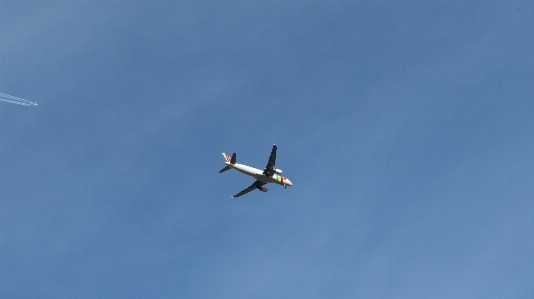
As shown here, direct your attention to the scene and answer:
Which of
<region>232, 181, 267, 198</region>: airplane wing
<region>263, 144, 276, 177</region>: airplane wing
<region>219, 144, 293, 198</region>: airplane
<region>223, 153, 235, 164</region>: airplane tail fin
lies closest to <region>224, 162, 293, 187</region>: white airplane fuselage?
<region>219, 144, 293, 198</region>: airplane

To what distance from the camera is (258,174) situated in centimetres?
16675

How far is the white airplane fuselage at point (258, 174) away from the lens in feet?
542

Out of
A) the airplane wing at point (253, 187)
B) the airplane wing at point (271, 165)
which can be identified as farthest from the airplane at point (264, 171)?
the airplane wing at point (253, 187)

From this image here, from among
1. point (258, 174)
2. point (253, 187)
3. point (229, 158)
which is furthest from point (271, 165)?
point (253, 187)

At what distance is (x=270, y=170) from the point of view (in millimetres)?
166250

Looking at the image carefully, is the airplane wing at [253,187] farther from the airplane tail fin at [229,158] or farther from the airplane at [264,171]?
the airplane tail fin at [229,158]

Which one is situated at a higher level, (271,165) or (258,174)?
(271,165)

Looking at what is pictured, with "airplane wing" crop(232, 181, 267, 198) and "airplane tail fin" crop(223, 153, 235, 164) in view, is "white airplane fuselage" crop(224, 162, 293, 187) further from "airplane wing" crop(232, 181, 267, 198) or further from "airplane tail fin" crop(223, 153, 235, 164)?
"airplane wing" crop(232, 181, 267, 198)

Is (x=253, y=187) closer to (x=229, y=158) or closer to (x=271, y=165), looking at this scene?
(x=229, y=158)

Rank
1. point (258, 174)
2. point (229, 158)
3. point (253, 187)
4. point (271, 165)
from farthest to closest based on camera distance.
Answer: point (253, 187)
point (229, 158)
point (258, 174)
point (271, 165)

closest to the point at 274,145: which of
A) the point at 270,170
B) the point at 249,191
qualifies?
the point at 270,170

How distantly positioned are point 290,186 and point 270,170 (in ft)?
30.1

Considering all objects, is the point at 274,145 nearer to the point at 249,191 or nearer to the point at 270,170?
the point at 270,170

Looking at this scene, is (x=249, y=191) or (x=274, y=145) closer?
(x=274, y=145)
